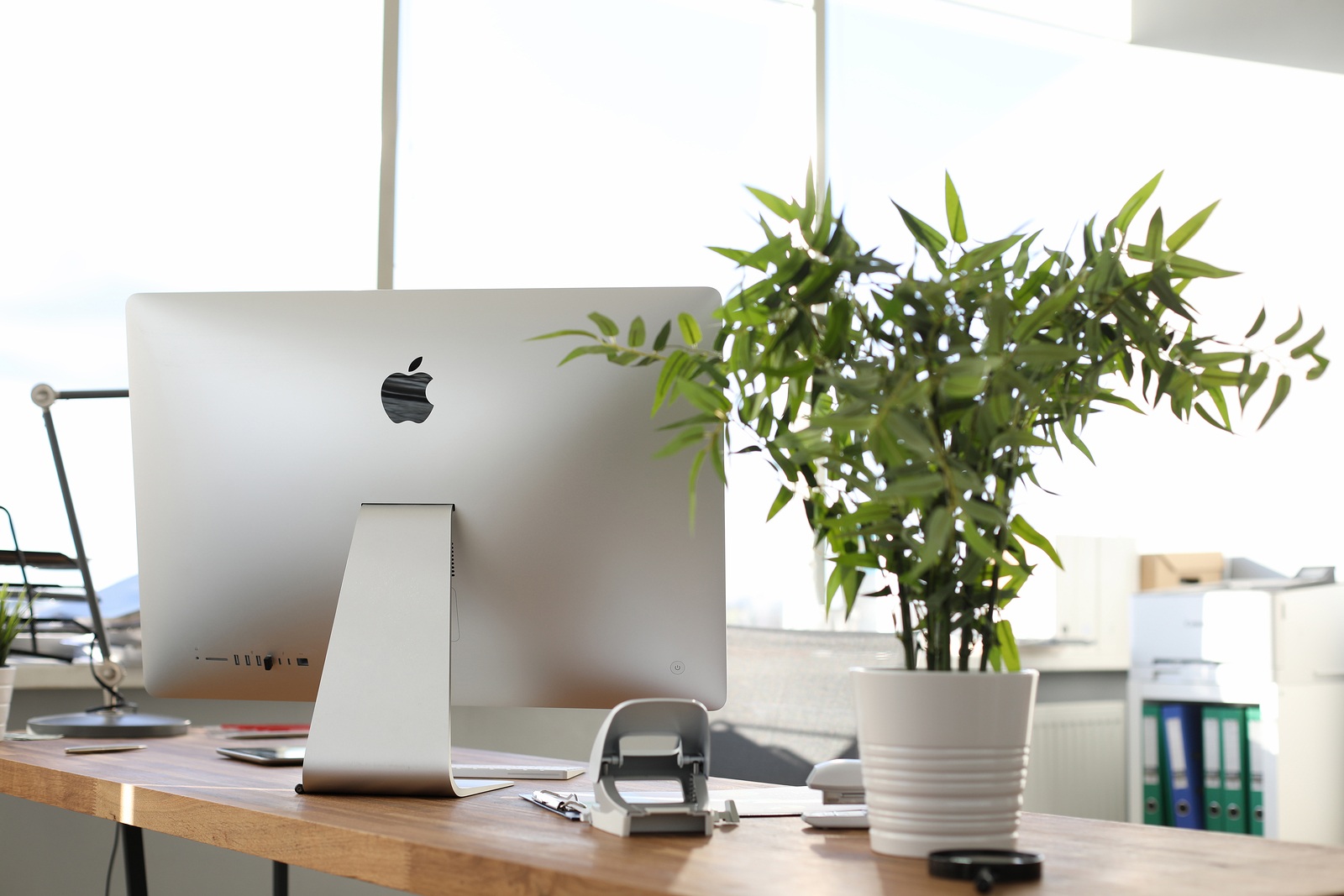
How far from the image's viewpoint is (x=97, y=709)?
6.21 ft

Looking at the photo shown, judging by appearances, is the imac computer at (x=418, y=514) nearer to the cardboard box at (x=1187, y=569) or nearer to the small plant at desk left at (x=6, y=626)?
the small plant at desk left at (x=6, y=626)

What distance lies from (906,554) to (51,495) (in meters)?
1.97

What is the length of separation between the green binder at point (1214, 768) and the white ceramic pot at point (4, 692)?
9.63 ft

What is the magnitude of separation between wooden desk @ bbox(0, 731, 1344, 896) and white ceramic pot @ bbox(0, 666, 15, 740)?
1.62ft

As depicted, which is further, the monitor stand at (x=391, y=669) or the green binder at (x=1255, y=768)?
the green binder at (x=1255, y=768)

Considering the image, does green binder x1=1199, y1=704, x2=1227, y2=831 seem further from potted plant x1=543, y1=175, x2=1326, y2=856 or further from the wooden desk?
potted plant x1=543, y1=175, x2=1326, y2=856

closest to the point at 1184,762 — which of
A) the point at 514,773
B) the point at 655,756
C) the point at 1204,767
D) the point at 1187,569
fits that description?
the point at 1204,767

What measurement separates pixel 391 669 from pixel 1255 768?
9.26 feet

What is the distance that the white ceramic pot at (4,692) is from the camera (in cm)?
167

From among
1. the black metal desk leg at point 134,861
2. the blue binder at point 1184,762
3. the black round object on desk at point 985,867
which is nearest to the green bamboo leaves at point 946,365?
the black round object on desk at point 985,867

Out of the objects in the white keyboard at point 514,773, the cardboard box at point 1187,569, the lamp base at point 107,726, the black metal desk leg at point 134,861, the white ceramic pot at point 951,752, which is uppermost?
the cardboard box at point 1187,569

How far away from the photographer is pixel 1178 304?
0.85 meters

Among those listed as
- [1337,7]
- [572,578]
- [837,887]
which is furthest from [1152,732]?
[837,887]

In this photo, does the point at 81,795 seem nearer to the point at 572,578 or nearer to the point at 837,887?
the point at 572,578
